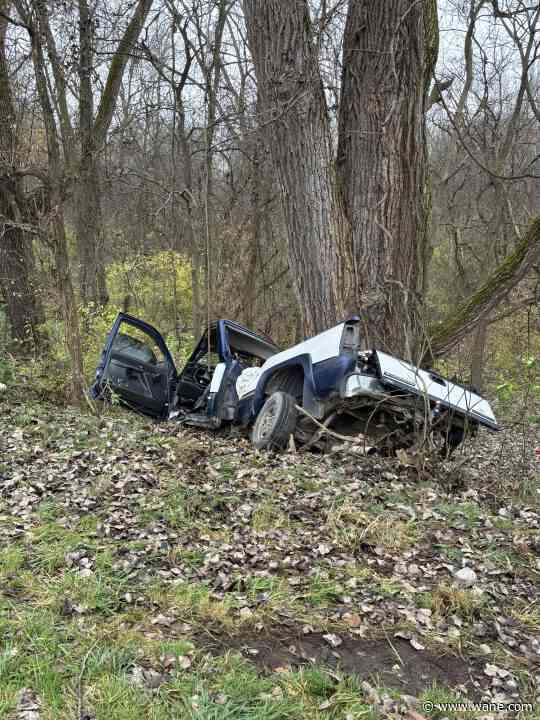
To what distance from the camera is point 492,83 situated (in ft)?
54.9

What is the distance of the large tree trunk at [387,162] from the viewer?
8.92 meters

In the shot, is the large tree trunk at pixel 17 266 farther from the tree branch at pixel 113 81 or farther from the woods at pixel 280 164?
the tree branch at pixel 113 81

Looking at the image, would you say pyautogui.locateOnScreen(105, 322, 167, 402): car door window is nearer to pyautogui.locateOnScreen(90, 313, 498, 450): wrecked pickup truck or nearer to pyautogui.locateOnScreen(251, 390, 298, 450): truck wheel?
pyautogui.locateOnScreen(90, 313, 498, 450): wrecked pickup truck

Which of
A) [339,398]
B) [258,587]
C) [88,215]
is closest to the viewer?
[258,587]

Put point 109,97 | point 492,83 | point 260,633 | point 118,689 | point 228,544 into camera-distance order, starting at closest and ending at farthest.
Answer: point 118,689, point 260,633, point 228,544, point 109,97, point 492,83

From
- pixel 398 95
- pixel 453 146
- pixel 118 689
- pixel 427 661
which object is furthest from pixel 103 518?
pixel 453 146

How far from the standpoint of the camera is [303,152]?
916cm

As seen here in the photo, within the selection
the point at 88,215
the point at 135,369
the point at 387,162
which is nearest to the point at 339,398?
the point at 387,162

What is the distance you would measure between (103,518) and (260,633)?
1878mm

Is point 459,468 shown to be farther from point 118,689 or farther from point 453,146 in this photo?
point 453,146

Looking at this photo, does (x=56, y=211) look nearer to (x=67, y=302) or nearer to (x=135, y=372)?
(x=67, y=302)

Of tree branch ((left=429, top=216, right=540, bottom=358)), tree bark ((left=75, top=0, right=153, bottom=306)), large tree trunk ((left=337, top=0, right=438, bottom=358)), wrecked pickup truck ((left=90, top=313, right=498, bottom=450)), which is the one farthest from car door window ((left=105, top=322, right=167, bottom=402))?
tree branch ((left=429, top=216, right=540, bottom=358))

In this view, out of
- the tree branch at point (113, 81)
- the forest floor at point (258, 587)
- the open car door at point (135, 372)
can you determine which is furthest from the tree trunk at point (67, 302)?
the tree branch at point (113, 81)

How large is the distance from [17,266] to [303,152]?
679 cm
